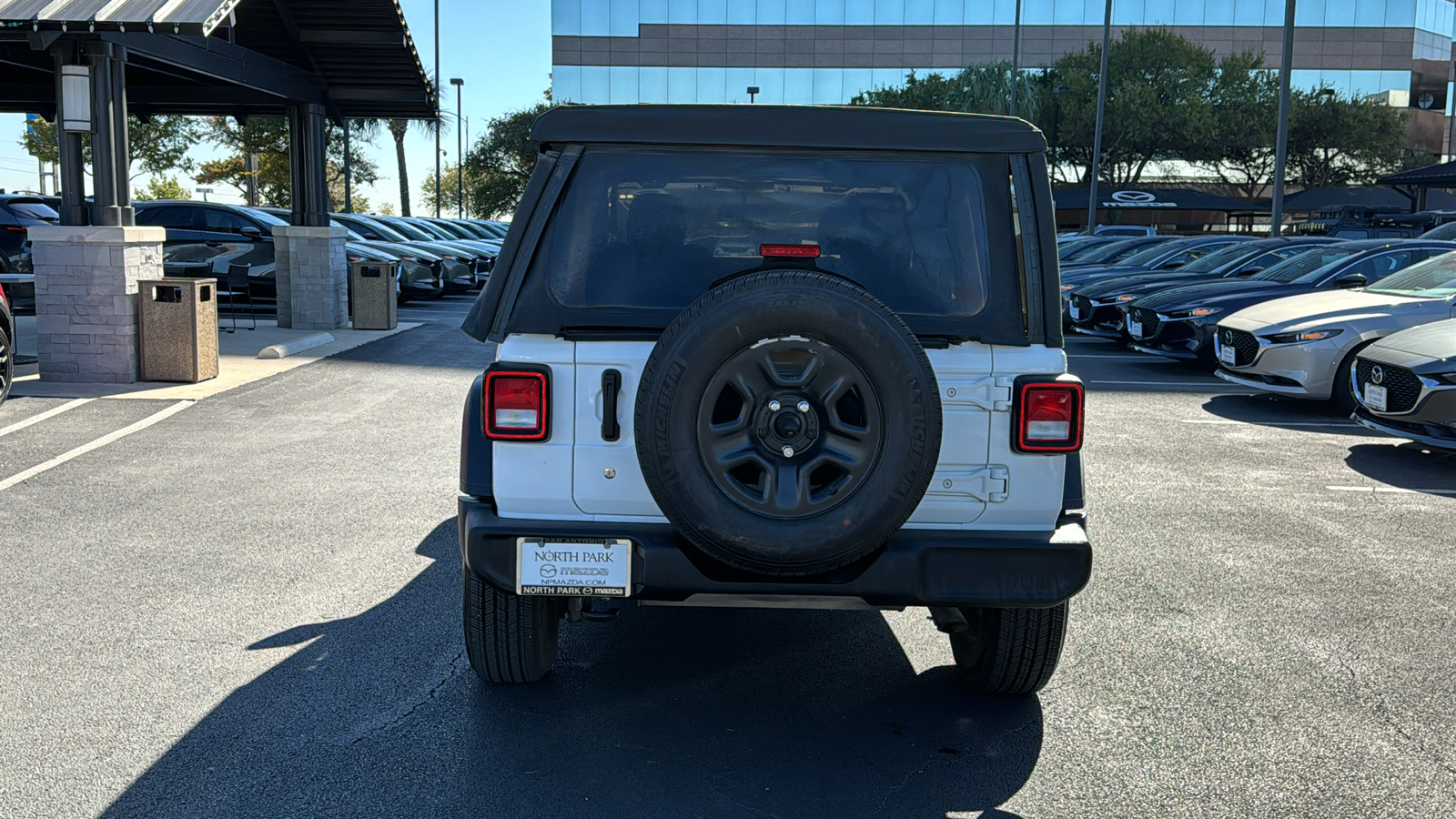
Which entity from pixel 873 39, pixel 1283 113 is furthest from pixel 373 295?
pixel 873 39

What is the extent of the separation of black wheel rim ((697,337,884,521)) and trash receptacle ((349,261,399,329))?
15.3m

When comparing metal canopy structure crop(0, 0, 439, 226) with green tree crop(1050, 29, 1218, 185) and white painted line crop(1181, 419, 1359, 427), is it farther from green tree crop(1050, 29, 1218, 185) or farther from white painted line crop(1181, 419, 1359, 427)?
green tree crop(1050, 29, 1218, 185)

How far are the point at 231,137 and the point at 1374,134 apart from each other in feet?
157

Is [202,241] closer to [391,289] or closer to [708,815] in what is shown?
[391,289]

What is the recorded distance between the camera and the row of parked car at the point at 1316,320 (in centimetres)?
909

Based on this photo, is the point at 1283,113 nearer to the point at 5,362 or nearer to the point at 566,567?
the point at 5,362

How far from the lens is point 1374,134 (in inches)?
2354

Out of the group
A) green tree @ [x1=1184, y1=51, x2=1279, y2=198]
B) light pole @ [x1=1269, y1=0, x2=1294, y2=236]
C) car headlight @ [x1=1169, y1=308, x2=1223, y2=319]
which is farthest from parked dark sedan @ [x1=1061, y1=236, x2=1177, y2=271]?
green tree @ [x1=1184, y1=51, x2=1279, y2=198]

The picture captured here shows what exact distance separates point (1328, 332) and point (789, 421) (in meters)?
9.26

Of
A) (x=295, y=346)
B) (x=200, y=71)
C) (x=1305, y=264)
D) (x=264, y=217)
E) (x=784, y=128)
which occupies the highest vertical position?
(x=200, y=71)

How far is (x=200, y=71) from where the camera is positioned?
A: 13578 mm

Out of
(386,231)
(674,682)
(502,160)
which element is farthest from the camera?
(502,160)

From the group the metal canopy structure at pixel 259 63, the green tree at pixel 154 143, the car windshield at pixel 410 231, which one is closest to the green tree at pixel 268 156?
the green tree at pixel 154 143

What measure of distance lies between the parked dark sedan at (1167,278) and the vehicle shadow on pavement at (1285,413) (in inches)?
175
